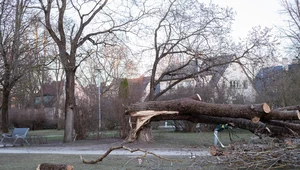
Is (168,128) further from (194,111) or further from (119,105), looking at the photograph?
(194,111)

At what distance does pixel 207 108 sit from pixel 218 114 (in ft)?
0.80

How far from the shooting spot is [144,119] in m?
8.33

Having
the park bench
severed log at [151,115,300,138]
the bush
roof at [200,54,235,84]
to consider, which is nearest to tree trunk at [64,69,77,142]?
the park bench

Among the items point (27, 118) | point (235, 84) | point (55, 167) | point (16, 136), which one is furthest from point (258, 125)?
point (27, 118)

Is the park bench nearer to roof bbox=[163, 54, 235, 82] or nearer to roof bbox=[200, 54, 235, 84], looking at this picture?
roof bbox=[163, 54, 235, 82]

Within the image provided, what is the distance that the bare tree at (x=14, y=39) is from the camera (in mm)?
16734

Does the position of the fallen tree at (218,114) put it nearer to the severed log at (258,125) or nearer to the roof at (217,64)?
the severed log at (258,125)

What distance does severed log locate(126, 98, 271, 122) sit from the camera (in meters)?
7.57

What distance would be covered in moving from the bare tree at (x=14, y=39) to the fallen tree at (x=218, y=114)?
10.1 metres

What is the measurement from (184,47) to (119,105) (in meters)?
4.74

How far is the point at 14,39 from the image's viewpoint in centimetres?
1656

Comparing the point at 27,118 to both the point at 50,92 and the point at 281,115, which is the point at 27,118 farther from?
the point at 281,115

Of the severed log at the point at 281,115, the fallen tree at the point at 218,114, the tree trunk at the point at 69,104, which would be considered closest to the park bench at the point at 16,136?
the tree trunk at the point at 69,104

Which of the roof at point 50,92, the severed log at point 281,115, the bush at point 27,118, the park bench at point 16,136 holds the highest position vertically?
the roof at point 50,92
